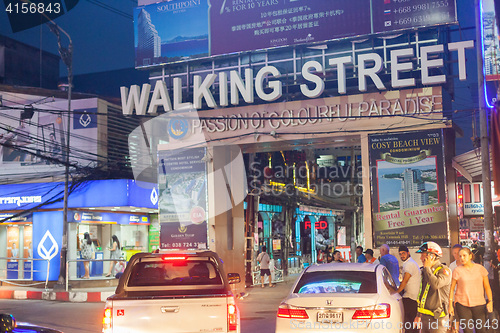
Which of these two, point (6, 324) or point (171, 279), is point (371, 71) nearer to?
Result: point (171, 279)

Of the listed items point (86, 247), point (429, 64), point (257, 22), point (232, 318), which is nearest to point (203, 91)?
point (257, 22)

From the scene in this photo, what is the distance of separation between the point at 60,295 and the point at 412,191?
12.5 meters

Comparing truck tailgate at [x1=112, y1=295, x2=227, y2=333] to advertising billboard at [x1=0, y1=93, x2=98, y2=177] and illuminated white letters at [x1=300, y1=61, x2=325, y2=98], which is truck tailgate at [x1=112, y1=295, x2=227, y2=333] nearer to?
illuminated white letters at [x1=300, y1=61, x2=325, y2=98]

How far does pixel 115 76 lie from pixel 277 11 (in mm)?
27182

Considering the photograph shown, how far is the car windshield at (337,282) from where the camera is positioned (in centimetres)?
923

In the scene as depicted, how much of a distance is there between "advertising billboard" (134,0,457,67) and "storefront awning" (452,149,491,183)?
4.34m

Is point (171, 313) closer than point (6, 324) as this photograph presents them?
No

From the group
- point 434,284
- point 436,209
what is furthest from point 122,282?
point 436,209

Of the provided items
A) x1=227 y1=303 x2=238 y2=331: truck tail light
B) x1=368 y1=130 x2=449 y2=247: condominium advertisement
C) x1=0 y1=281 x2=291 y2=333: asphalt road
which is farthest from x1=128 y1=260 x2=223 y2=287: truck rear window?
x1=368 y1=130 x2=449 y2=247: condominium advertisement

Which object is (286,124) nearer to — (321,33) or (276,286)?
(321,33)

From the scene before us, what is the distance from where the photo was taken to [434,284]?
8.81 meters

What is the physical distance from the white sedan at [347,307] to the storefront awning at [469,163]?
10522 mm

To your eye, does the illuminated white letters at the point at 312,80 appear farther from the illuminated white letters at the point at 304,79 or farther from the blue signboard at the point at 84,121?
the blue signboard at the point at 84,121

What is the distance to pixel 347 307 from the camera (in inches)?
336
